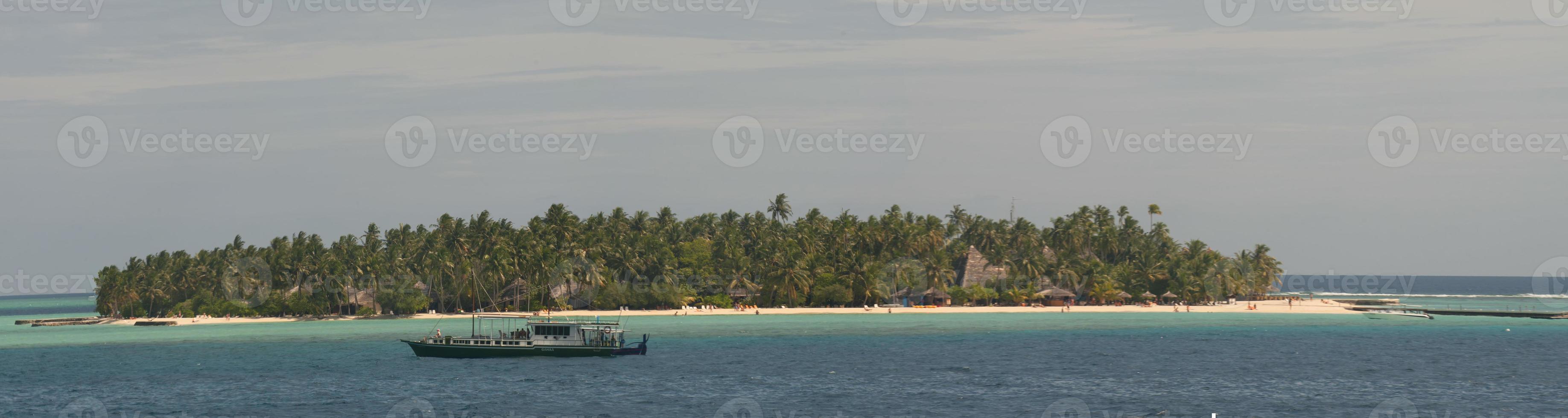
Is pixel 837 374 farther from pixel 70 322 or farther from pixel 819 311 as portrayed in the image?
pixel 70 322

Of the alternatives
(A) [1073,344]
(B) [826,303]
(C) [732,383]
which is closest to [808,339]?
(A) [1073,344]

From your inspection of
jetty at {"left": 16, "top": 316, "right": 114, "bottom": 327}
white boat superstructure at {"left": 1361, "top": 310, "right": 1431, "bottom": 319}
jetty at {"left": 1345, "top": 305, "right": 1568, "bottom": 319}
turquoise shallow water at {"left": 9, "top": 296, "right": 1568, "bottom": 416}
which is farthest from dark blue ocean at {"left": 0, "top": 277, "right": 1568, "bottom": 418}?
jetty at {"left": 16, "top": 316, "right": 114, "bottom": 327}

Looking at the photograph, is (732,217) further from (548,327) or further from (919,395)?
(919,395)

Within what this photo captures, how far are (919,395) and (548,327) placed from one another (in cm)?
2955

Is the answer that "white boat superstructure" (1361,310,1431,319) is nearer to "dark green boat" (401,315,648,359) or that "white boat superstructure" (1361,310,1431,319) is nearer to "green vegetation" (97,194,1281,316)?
"green vegetation" (97,194,1281,316)

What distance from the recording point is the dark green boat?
76000 mm

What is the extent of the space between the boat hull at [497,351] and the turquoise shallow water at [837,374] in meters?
0.85

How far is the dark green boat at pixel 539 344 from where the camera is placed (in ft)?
249

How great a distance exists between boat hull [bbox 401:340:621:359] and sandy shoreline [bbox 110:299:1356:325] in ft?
120

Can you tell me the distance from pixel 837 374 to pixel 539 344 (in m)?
21.2

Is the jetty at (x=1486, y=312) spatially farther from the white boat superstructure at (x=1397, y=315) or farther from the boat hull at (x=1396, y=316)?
the boat hull at (x=1396, y=316)

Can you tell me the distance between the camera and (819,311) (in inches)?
4998

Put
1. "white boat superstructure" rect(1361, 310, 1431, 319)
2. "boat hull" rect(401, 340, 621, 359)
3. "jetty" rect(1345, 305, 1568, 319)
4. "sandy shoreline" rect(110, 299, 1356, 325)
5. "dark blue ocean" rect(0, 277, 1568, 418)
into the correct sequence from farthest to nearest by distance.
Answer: "white boat superstructure" rect(1361, 310, 1431, 319)
"jetty" rect(1345, 305, 1568, 319)
"sandy shoreline" rect(110, 299, 1356, 325)
"boat hull" rect(401, 340, 621, 359)
"dark blue ocean" rect(0, 277, 1568, 418)

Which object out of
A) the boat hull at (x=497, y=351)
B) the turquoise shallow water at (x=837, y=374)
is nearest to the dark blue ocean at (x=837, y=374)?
the turquoise shallow water at (x=837, y=374)
